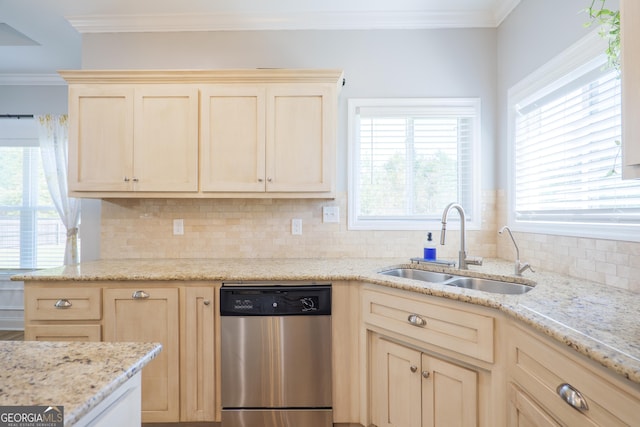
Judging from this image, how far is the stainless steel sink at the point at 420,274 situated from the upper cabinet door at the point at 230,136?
3.52 ft

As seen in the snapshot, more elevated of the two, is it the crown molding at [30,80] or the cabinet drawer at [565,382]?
→ the crown molding at [30,80]

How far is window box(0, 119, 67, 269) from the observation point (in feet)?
11.7

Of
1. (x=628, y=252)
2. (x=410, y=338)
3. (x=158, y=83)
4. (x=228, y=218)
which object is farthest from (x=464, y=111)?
(x=158, y=83)

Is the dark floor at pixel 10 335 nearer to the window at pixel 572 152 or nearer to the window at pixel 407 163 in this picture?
the window at pixel 407 163

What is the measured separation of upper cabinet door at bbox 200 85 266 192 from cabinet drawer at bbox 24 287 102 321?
2.99ft

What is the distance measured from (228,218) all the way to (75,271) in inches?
39.5

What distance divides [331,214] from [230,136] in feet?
3.06

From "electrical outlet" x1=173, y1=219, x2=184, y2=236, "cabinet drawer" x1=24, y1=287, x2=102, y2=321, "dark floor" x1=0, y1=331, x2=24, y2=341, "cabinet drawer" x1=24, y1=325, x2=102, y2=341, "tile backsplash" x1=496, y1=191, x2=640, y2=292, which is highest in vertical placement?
"electrical outlet" x1=173, y1=219, x2=184, y2=236

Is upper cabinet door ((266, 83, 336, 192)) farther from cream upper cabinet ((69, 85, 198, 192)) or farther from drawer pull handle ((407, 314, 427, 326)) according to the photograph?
drawer pull handle ((407, 314, 427, 326))

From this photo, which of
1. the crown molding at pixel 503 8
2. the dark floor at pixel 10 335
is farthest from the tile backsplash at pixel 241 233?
the dark floor at pixel 10 335

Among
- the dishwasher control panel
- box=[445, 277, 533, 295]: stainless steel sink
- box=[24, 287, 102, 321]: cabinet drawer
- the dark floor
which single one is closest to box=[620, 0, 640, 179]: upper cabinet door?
box=[445, 277, 533, 295]: stainless steel sink

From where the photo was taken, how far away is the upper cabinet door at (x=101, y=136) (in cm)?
223

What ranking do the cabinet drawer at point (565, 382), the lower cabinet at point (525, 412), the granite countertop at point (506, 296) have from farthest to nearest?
the lower cabinet at point (525, 412)
the granite countertop at point (506, 296)
the cabinet drawer at point (565, 382)

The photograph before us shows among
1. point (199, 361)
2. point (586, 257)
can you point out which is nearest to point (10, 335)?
point (199, 361)
